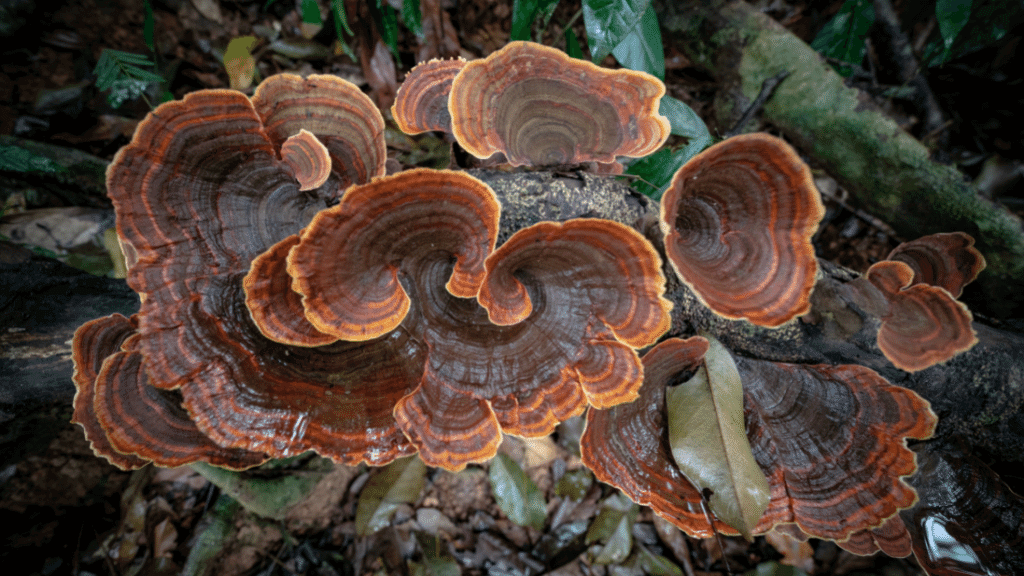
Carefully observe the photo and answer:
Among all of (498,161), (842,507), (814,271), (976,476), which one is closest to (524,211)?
(498,161)

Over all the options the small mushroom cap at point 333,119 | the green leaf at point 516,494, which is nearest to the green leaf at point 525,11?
the small mushroom cap at point 333,119

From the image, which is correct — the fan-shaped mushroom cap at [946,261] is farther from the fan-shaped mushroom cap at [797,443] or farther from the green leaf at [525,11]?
the green leaf at [525,11]

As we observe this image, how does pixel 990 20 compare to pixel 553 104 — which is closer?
pixel 553 104

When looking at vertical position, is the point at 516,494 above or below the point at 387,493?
below

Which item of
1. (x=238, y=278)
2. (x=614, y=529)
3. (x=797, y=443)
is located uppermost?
(x=238, y=278)

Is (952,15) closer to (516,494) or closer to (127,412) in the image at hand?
(516,494)

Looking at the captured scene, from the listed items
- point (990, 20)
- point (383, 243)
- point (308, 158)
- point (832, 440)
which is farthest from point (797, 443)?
point (990, 20)

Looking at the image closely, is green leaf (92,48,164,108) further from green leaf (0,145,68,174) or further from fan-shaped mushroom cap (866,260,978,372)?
fan-shaped mushroom cap (866,260,978,372)
